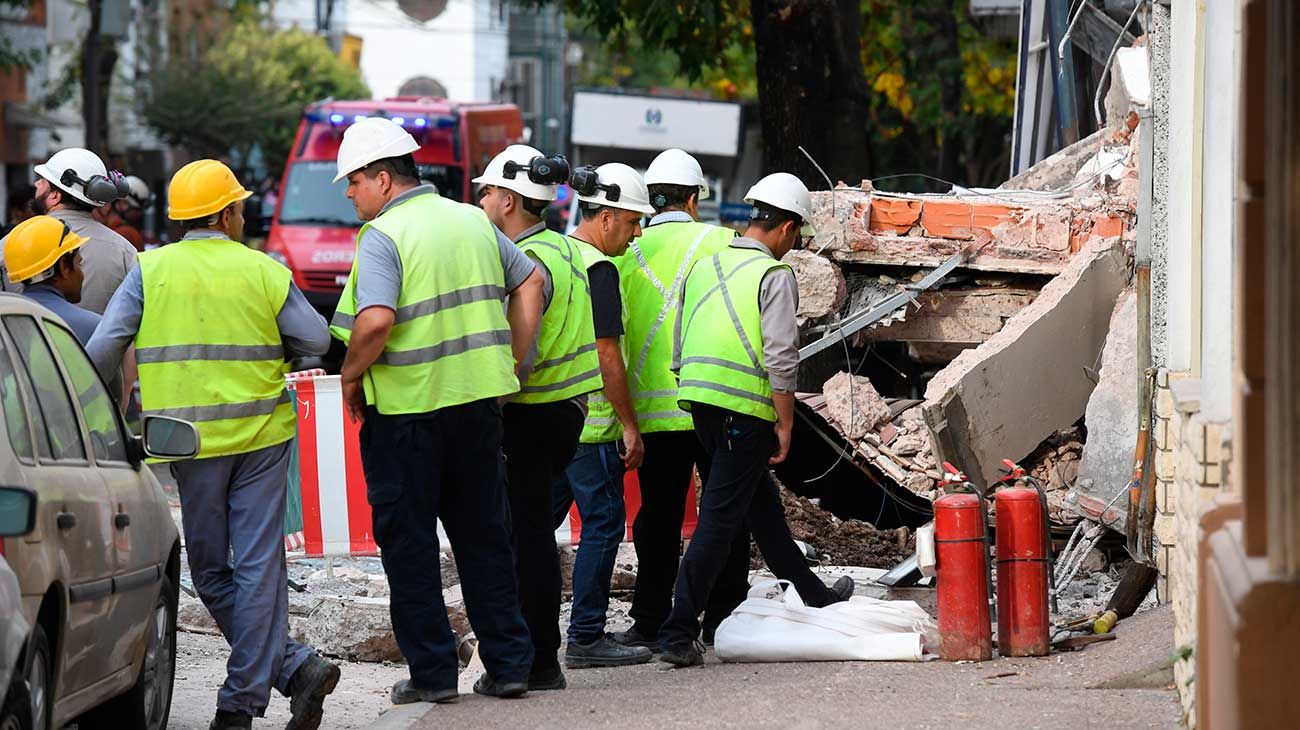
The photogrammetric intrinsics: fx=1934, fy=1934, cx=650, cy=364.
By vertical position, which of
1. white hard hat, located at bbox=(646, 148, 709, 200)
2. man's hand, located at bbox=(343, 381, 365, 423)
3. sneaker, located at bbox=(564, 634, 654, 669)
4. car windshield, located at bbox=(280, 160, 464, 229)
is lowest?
sneaker, located at bbox=(564, 634, 654, 669)

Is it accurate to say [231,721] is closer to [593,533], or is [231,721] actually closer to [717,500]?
[593,533]

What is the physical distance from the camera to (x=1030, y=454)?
10219 mm

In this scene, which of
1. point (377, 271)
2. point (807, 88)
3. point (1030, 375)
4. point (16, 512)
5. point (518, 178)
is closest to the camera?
point (16, 512)

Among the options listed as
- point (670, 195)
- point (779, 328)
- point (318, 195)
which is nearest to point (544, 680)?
point (779, 328)

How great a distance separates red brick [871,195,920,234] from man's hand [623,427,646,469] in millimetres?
3877

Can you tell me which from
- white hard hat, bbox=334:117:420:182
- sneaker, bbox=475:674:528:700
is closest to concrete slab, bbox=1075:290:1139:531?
sneaker, bbox=475:674:528:700

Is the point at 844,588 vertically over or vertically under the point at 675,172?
under

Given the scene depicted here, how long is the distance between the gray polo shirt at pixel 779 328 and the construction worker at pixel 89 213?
9.33 ft

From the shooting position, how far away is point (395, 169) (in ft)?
21.9

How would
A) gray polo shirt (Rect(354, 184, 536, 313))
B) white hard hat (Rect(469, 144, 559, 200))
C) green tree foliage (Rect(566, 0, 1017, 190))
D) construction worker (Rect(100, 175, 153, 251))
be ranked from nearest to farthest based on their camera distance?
gray polo shirt (Rect(354, 184, 536, 313)) → white hard hat (Rect(469, 144, 559, 200)) → construction worker (Rect(100, 175, 153, 251)) → green tree foliage (Rect(566, 0, 1017, 190))

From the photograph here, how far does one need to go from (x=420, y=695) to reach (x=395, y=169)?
1.81m

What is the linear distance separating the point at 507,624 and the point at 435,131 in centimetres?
1650

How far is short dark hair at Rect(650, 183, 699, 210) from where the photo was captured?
822 cm

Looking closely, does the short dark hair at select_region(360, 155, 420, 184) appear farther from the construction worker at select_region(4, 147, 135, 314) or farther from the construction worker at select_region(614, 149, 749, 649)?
the construction worker at select_region(4, 147, 135, 314)
